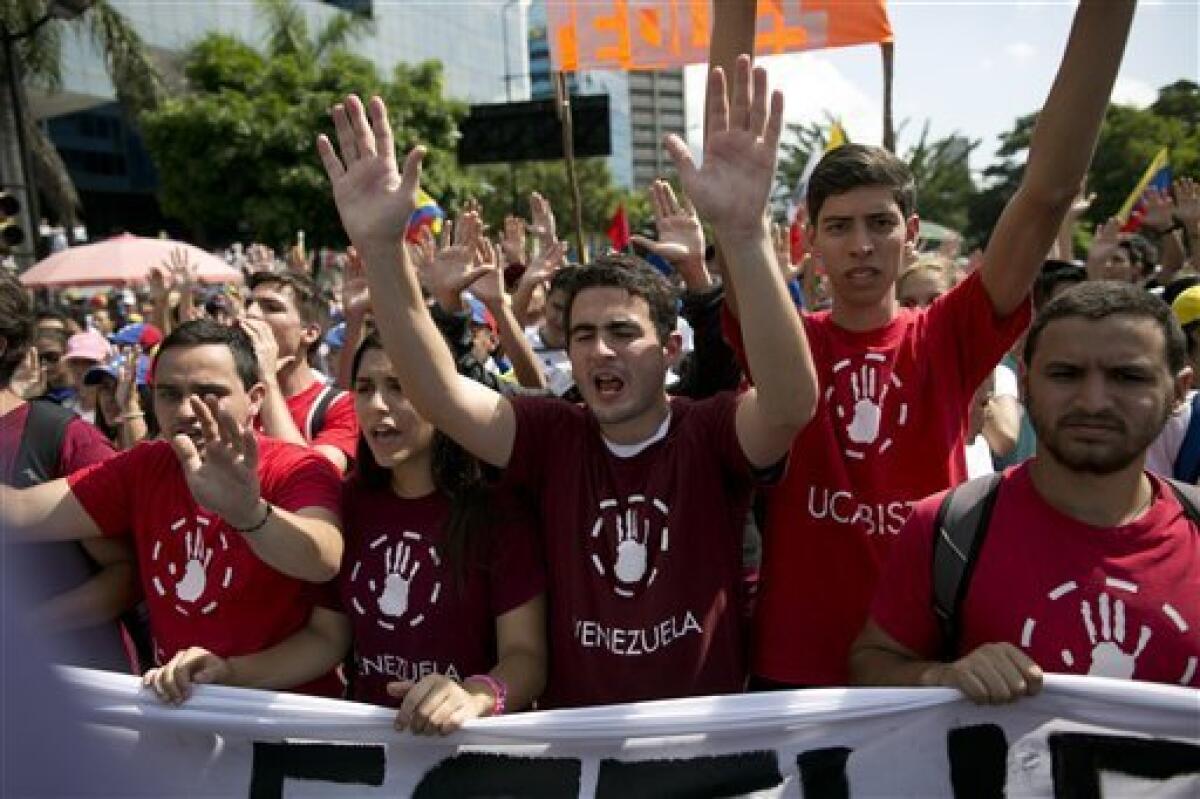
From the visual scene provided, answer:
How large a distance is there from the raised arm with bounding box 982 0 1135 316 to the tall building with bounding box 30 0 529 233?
30.7 meters

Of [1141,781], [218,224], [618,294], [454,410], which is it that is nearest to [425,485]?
[454,410]

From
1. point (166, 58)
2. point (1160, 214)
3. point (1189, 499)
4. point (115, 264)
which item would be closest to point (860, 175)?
point (1189, 499)

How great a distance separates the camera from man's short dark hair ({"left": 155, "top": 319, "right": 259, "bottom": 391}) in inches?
105

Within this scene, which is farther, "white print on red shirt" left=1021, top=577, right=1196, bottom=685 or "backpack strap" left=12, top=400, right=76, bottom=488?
"backpack strap" left=12, top=400, right=76, bottom=488

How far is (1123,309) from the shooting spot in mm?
2084

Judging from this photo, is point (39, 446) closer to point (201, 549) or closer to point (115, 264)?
point (201, 549)

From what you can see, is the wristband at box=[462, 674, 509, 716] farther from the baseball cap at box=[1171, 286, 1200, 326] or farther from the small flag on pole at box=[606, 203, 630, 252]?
the small flag on pole at box=[606, 203, 630, 252]

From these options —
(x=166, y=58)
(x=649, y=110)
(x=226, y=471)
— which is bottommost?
(x=226, y=471)

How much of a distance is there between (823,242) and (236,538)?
1558mm

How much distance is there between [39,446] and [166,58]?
38.5 m

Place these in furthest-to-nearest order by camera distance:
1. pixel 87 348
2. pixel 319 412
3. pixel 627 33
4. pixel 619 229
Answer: pixel 619 229
pixel 627 33
pixel 87 348
pixel 319 412

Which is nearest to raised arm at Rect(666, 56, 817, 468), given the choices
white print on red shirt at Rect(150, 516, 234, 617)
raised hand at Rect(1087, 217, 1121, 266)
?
white print on red shirt at Rect(150, 516, 234, 617)

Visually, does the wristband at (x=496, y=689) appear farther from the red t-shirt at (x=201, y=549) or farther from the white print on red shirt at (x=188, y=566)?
the white print on red shirt at (x=188, y=566)

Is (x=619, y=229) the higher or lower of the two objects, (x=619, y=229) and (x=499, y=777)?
the higher
